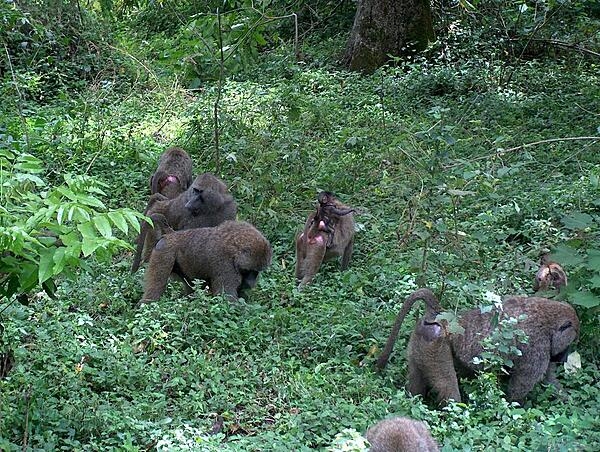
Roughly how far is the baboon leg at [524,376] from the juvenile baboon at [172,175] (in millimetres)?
5102

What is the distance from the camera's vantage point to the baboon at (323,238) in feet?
31.7

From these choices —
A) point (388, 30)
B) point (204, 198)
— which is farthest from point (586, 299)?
point (388, 30)

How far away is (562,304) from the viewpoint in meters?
7.29

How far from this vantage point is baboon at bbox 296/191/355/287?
31.7 feet

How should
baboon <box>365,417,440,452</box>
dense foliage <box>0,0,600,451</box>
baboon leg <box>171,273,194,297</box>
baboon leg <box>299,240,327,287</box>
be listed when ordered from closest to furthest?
baboon <box>365,417,440,452</box> < dense foliage <box>0,0,600,451</box> < baboon leg <box>171,273,194,297</box> < baboon leg <box>299,240,327,287</box>

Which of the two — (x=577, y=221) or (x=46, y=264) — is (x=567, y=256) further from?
(x=46, y=264)

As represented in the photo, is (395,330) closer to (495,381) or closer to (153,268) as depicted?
(495,381)

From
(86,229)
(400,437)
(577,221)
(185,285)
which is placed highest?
(86,229)

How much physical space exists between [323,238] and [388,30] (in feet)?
25.8

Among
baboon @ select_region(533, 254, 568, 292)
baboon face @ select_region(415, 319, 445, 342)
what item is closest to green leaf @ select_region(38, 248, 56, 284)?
baboon face @ select_region(415, 319, 445, 342)

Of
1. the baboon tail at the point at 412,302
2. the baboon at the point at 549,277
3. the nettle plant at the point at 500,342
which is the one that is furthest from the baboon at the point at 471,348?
the baboon at the point at 549,277

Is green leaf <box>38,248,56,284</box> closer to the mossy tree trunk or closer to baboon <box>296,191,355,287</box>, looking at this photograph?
baboon <box>296,191,355,287</box>

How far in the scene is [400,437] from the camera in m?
5.50

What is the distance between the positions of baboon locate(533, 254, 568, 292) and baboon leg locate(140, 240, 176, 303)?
11.2ft
